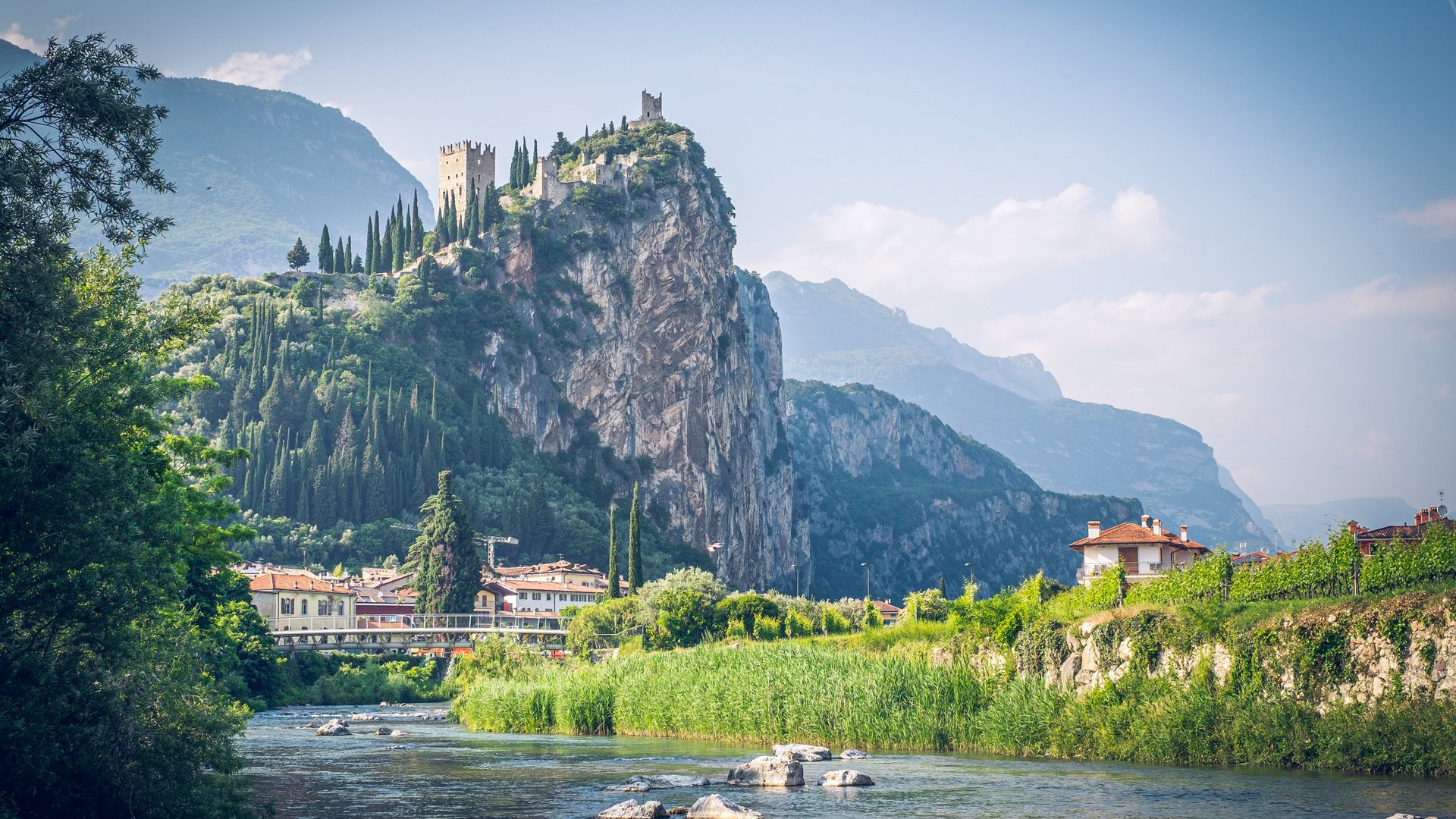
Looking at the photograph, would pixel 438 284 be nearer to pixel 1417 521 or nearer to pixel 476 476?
pixel 476 476

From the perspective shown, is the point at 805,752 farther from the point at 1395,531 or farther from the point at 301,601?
the point at 301,601

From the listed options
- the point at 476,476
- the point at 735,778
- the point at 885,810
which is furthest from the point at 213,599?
the point at 476,476

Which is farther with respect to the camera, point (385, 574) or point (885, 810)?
point (385, 574)

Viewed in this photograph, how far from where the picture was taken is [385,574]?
449ft

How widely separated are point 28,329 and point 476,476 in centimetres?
14513

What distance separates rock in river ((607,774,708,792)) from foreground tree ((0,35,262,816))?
10.6 meters

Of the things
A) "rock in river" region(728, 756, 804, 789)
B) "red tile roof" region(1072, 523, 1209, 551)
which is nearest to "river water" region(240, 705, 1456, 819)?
"rock in river" region(728, 756, 804, 789)

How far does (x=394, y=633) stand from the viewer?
9675cm

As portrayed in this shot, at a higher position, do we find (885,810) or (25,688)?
(25,688)

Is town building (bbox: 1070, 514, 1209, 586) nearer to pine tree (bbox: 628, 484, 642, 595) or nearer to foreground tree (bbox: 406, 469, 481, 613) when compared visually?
pine tree (bbox: 628, 484, 642, 595)

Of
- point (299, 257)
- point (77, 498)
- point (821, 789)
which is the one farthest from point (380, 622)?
point (77, 498)

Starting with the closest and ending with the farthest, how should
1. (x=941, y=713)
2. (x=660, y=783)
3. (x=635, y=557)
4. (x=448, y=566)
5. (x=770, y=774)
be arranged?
(x=660, y=783) → (x=770, y=774) → (x=941, y=713) → (x=635, y=557) → (x=448, y=566)

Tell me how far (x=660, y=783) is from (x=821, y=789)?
3.95 meters

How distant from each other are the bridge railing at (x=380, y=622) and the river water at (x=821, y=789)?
6186 cm
